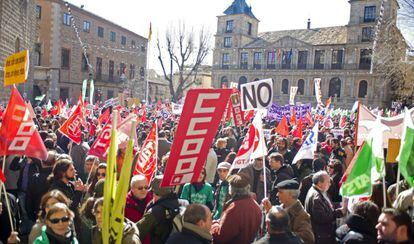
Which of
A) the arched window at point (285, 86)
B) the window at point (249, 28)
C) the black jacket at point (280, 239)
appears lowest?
the black jacket at point (280, 239)

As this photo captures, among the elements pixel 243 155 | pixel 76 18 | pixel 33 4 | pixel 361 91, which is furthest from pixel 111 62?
pixel 243 155

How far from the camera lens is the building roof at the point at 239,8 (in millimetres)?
65438

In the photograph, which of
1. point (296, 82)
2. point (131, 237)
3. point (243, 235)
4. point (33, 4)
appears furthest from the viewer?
point (296, 82)

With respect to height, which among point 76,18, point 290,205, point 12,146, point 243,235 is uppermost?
point 76,18

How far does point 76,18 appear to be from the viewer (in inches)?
1485

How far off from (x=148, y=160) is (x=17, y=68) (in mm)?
3186

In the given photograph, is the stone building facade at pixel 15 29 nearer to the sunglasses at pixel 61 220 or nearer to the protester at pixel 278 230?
the sunglasses at pixel 61 220

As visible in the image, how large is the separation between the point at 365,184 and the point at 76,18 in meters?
37.2

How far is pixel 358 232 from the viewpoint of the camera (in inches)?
148

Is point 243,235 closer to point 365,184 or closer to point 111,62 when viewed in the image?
point 365,184

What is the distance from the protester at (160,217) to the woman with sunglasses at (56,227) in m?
0.69

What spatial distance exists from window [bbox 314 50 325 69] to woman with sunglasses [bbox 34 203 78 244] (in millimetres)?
56992

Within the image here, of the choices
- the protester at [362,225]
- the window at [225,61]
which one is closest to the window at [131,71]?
the window at [225,61]

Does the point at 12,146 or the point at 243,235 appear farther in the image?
the point at 12,146
